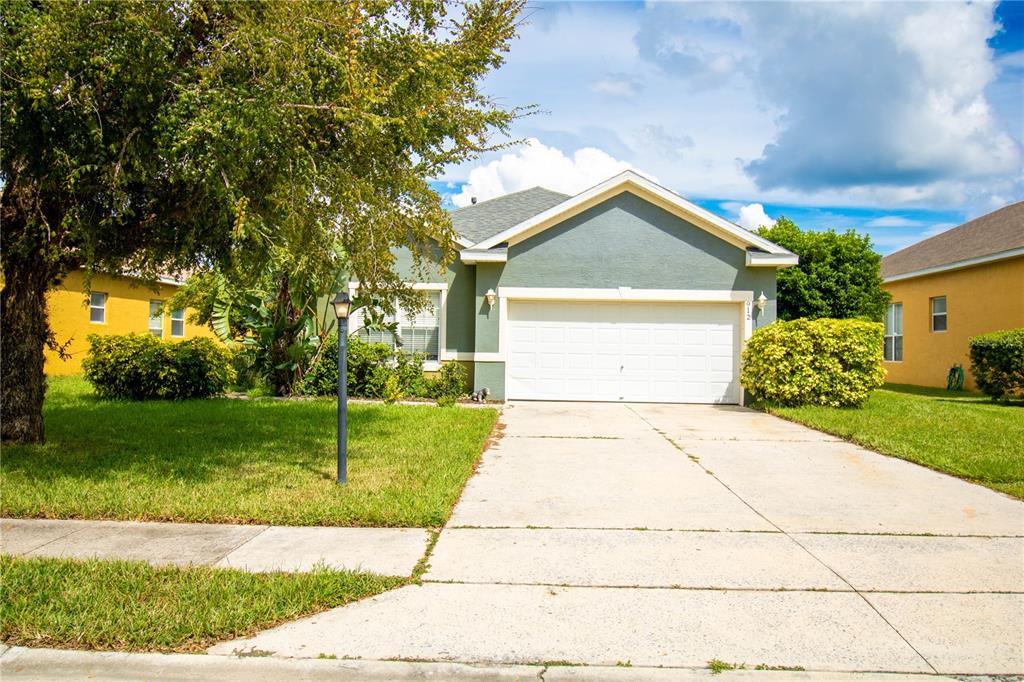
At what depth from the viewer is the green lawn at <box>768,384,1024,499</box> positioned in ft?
26.0

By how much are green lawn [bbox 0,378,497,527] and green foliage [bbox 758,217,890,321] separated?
440 inches

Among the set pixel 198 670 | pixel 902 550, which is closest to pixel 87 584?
pixel 198 670

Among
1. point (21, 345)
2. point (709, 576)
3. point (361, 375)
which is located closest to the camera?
point (709, 576)

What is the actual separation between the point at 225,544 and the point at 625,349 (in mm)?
11280

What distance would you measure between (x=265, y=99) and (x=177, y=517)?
140 inches

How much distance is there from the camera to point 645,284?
1500 centimetres

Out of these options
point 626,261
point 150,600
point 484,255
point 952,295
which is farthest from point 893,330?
point 150,600

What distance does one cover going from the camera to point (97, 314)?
20844mm

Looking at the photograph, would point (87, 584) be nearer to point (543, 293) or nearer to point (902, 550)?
point (902, 550)

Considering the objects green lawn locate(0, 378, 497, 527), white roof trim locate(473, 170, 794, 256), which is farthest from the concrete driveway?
white roof trim locate(473, 170, 794, 256)

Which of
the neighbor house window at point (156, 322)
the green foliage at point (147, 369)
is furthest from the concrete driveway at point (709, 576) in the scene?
the neighbor house window at point (156, 322)

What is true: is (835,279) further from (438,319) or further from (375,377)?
(375,377)

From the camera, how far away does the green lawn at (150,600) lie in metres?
3.62

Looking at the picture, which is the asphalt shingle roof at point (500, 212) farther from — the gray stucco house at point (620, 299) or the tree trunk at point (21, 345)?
the tree trunk at point (21, 345)
